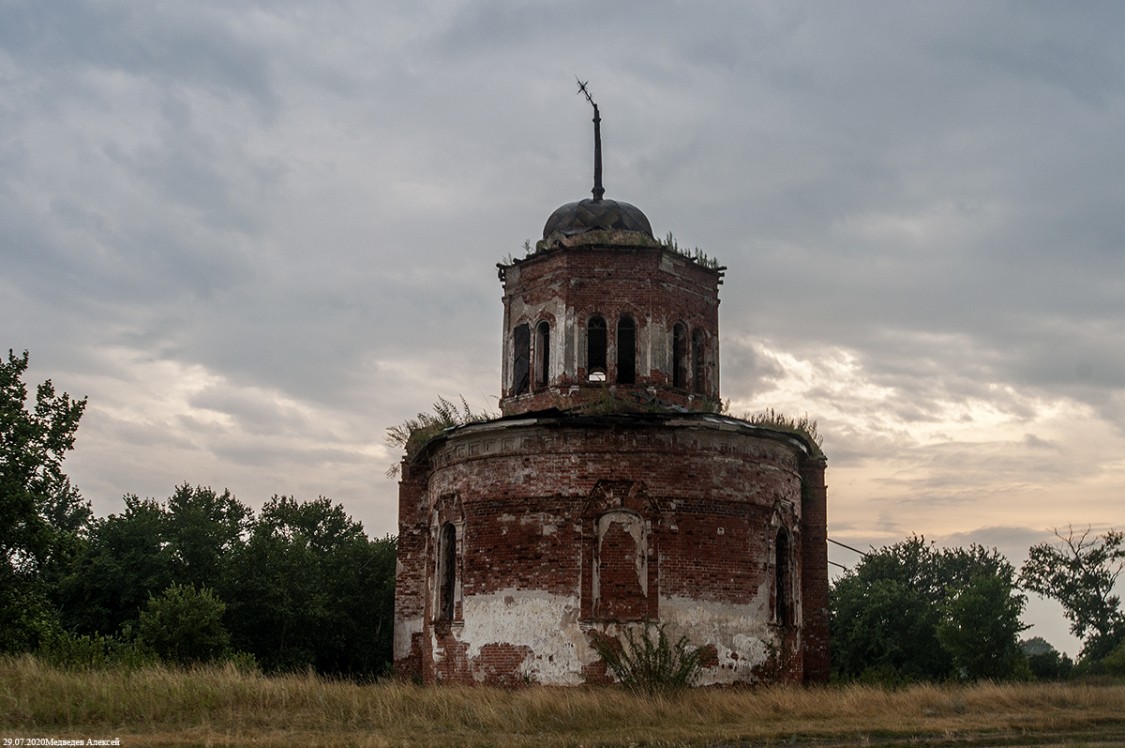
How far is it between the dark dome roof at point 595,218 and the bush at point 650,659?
8673 mm

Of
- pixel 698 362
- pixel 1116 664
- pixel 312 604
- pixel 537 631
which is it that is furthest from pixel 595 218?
pixel 1116 664

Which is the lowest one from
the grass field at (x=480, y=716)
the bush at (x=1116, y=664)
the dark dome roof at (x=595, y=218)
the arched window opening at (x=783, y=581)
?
the bush at (x=1116, y=664)

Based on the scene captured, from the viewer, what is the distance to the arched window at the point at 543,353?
22.3 metres

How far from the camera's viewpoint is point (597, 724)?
46.8 ft

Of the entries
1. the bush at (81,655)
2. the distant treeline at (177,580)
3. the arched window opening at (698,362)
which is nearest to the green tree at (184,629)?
the distant treeline at (177,580)

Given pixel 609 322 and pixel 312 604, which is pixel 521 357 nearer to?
pixel 609 322

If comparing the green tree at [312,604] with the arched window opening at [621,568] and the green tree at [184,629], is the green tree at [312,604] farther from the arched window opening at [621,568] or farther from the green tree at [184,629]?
the arched window opening at [621,568]

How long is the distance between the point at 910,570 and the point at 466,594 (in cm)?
2956

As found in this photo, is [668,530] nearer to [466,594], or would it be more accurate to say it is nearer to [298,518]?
[466,594]

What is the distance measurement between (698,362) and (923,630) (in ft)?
39.1

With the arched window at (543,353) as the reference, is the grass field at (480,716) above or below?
below

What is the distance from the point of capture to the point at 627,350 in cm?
2220

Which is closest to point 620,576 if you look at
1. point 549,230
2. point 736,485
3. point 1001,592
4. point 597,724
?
point 736,485

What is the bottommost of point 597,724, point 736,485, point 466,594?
point 597,724
